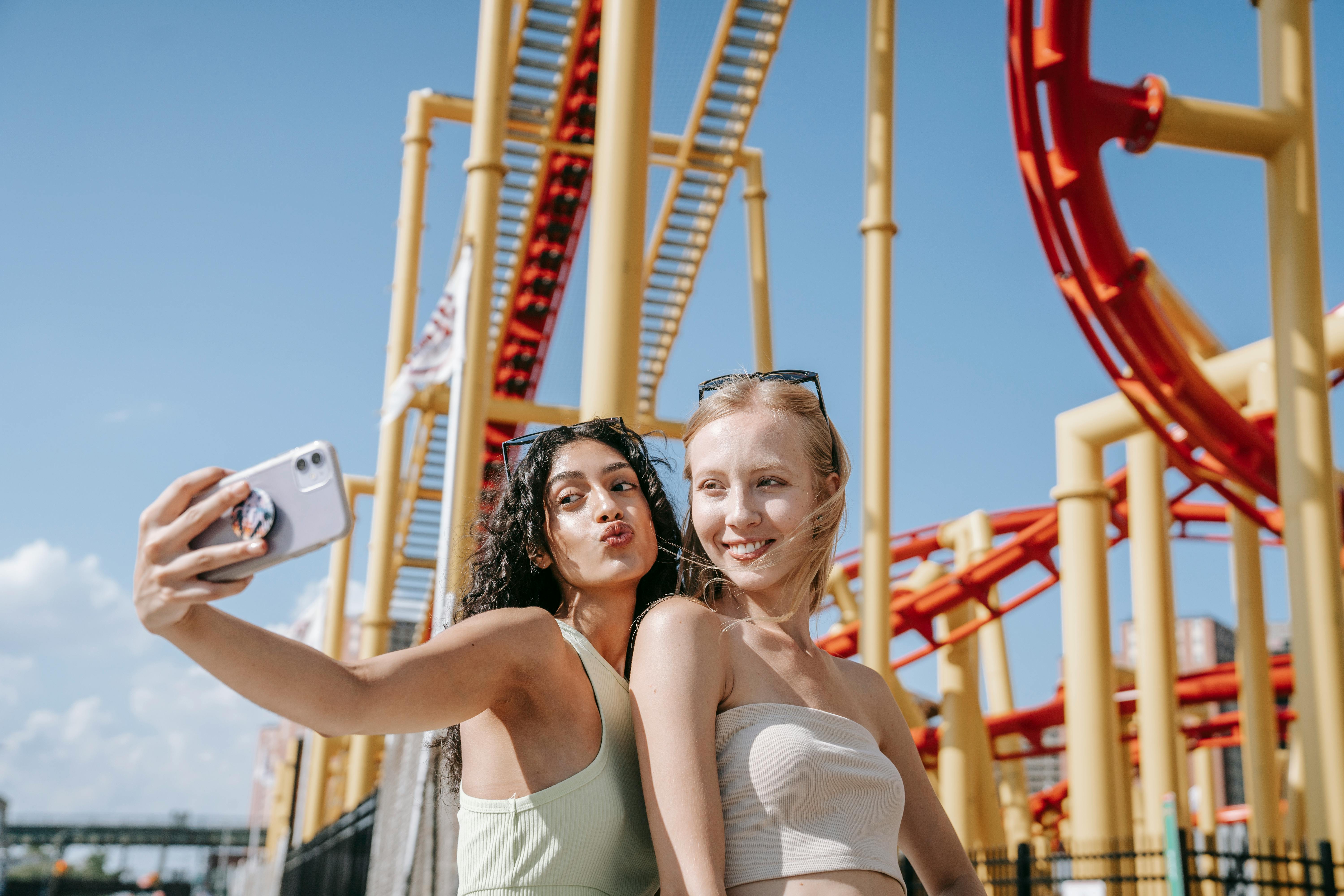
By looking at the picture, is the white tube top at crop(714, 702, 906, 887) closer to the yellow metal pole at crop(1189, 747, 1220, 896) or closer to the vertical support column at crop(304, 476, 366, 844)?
the vertical support column at crop(304, 476, 366, 844)

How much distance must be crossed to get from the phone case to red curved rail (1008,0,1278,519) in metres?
7.78

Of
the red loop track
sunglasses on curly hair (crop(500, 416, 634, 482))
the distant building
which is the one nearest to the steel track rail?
the red loop track

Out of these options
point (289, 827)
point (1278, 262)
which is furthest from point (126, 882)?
point (1278, 262)

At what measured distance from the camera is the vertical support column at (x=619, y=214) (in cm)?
348

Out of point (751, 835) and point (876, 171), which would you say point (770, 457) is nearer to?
point (751, 835)

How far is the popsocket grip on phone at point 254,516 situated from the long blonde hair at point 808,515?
28.5 inches

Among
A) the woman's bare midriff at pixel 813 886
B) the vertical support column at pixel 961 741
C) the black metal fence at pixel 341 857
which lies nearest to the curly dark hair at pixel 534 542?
the woman's bare midriff at pixel 813 886

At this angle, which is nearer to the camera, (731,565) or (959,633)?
(731,565)

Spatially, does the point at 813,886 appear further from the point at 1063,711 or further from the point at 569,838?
the point at 1063,711

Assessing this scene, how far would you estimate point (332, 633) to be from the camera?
1407cm

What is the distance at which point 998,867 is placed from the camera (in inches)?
357

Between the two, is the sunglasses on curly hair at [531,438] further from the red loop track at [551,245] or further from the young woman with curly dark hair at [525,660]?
the red loop track at [551,245]

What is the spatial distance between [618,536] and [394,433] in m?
9.26

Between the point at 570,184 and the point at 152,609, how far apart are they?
13.3 meters
